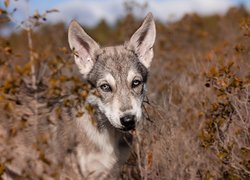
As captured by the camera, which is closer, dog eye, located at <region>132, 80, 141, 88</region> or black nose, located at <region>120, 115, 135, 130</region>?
black nose, located at <region>120, 115, 135, 130</region>

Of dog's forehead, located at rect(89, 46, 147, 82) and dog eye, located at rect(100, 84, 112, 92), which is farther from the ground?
dog's forehead, located at rect(89, 46, 147, 82)

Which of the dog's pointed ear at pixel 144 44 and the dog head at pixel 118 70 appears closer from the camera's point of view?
the dog head at pixel 118 70

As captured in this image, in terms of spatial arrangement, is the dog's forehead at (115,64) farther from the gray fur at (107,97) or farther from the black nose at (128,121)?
the black nose at (128,121)

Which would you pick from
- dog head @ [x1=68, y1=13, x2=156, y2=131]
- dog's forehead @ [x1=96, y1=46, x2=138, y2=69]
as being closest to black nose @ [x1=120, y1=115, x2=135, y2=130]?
dog head @ [x1=68, y1=13, x2=156, y2=131]

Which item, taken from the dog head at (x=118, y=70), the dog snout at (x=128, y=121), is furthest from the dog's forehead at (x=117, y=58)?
the dog snout at (x=128, y=121)

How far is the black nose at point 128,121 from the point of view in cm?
543

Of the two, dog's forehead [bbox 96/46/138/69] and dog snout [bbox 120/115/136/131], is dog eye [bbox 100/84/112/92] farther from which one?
dog snout [bbox 120/115/136/131]

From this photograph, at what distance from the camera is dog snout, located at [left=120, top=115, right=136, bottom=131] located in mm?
5434

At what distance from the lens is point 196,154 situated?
6074mm

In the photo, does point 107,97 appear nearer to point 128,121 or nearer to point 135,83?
point 135,83

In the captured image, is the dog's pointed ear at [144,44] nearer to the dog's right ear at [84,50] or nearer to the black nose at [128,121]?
the dog's right ear at [84,50]

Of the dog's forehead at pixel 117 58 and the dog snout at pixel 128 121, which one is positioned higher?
the dog's forehead at pixel 117 58

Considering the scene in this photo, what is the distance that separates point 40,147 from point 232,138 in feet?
7.46

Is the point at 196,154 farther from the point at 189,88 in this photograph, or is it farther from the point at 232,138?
the point at 189,88
